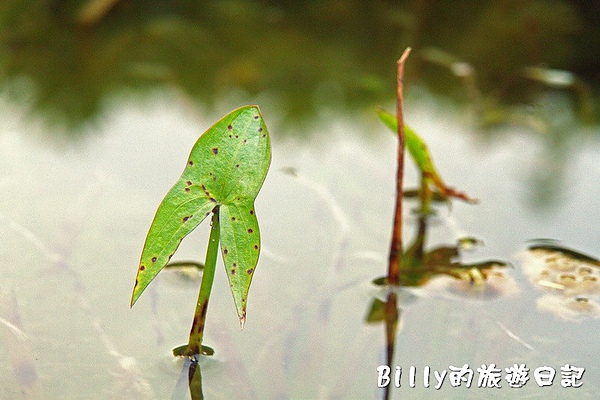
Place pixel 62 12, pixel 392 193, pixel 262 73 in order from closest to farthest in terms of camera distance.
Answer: pixel 392 193, pixel 262 73, pixel 62 12

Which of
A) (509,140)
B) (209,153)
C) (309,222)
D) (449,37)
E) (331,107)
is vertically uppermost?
(449,37)

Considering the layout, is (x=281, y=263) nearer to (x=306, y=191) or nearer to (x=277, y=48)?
(x=306, y=191)

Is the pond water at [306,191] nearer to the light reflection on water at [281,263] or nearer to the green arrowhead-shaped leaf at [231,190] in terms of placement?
the light reflection on water at [281,263]

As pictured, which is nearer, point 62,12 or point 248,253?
point 248,253

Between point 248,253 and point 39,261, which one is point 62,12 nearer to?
point 39,261

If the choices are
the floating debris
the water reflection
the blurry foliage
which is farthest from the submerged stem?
the blurry foliage

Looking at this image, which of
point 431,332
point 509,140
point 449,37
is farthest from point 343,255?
point 449,37

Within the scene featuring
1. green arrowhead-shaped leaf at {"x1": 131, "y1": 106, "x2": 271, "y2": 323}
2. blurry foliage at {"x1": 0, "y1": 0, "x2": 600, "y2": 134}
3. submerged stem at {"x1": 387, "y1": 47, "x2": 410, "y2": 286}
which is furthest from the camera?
blurry foliage at {"x1": 0, "y1": 0, "x2": 600, "y2": 134}

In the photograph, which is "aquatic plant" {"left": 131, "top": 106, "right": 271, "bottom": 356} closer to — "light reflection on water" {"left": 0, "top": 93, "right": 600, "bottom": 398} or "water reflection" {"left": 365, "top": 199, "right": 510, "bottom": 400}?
"light reflection on water" {"left": 0, "top": 93, "right": 600, "bottom": 398}

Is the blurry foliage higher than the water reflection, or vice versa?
the blurry foliage
